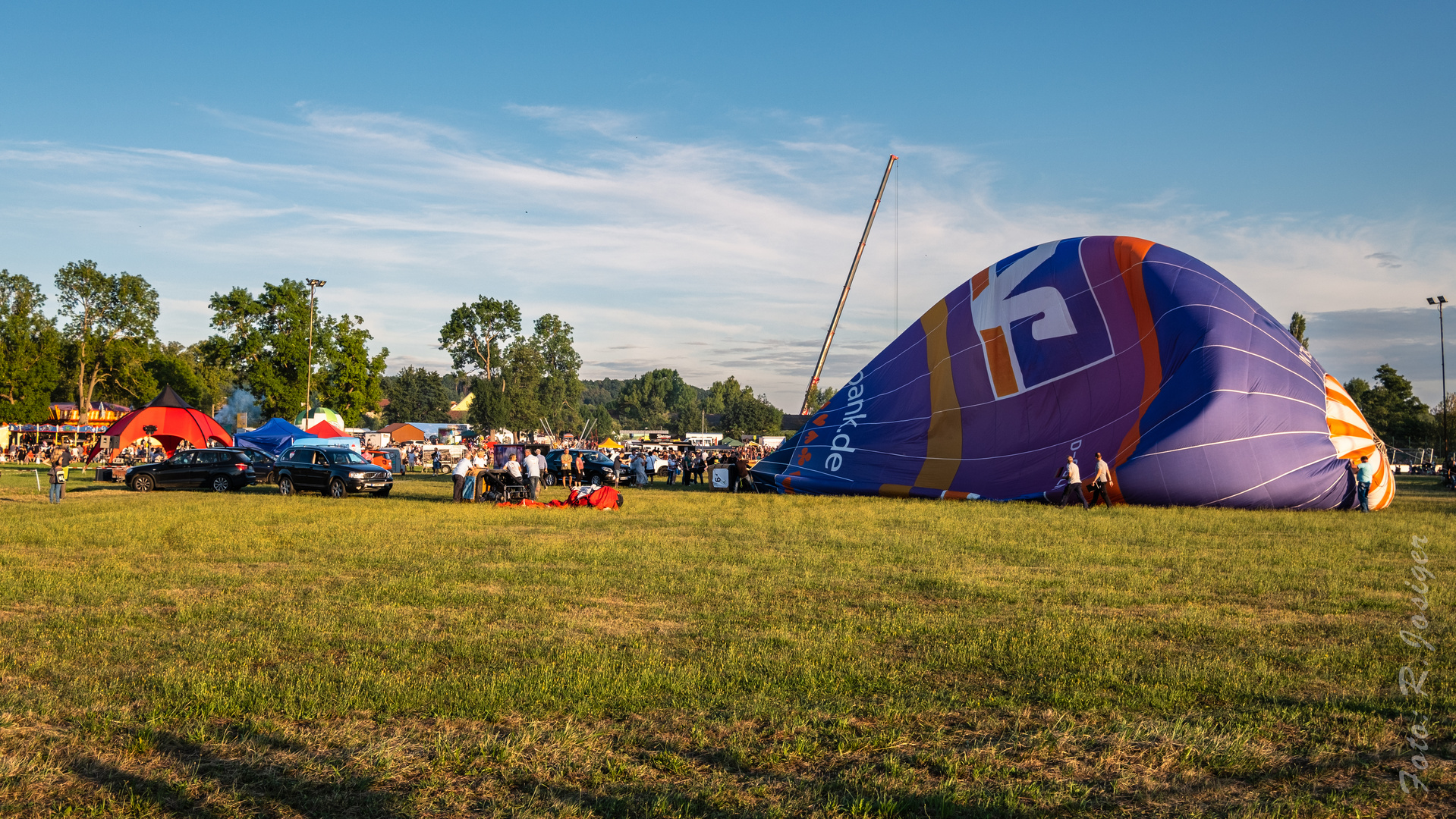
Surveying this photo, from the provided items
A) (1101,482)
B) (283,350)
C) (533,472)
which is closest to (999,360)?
(1101,482)

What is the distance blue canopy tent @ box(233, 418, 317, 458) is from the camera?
40.0 m

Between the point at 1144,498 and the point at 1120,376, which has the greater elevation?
the point at 1120,376

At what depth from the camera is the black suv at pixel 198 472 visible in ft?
93.8

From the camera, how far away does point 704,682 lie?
6297mm

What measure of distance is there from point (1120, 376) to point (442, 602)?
18854 mm

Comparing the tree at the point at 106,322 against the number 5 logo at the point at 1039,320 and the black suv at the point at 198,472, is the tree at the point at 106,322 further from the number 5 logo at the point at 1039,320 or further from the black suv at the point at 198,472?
the number 5 logo at the point at 1039,320

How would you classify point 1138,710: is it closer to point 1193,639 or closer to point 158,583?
point 1193,639

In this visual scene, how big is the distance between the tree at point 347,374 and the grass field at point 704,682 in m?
54.2

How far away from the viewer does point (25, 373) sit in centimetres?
6241

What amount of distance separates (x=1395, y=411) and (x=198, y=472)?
7861cm

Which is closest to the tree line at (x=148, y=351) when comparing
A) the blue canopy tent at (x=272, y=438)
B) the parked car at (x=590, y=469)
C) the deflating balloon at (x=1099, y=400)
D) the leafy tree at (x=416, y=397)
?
the blue canopy tent at (x=272, y=438)

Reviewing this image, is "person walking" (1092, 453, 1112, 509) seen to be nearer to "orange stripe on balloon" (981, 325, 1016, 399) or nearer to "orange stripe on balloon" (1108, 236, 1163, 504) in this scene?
"orange stripe on balloon" (1108, 236, 1163, 504)

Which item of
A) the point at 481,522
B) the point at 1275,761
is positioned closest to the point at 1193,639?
the point at 1275,761

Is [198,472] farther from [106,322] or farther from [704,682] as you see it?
[106,322]
